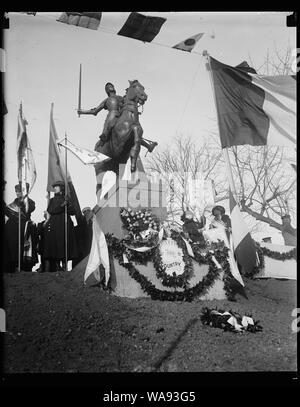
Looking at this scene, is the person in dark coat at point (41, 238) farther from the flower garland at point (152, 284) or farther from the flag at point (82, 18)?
the flag at point (82, 18)

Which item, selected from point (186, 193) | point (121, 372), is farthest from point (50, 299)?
point (186, 193)

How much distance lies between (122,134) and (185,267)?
305cm

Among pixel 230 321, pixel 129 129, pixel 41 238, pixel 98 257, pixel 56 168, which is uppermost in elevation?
pixel 129 129

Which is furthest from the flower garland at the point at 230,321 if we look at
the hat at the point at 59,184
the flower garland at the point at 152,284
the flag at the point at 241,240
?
the hat at the point at 59,184

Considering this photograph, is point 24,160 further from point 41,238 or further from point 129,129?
point 129,129

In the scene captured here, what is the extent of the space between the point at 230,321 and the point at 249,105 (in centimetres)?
372

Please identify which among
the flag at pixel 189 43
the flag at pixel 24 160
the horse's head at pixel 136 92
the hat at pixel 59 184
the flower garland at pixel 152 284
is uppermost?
the flag at pixel 189 43

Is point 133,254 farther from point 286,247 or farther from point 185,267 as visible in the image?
point 286,247

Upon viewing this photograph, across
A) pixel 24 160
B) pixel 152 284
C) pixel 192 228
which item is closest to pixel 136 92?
pixel 24 160

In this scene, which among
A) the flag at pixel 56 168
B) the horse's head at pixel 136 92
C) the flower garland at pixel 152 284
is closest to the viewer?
the flower garland at pixel 152 284

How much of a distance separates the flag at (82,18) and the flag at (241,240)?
11.7 feet

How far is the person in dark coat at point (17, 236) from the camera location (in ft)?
29.4

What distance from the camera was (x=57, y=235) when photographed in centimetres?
923

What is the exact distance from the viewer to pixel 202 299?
343 inches
